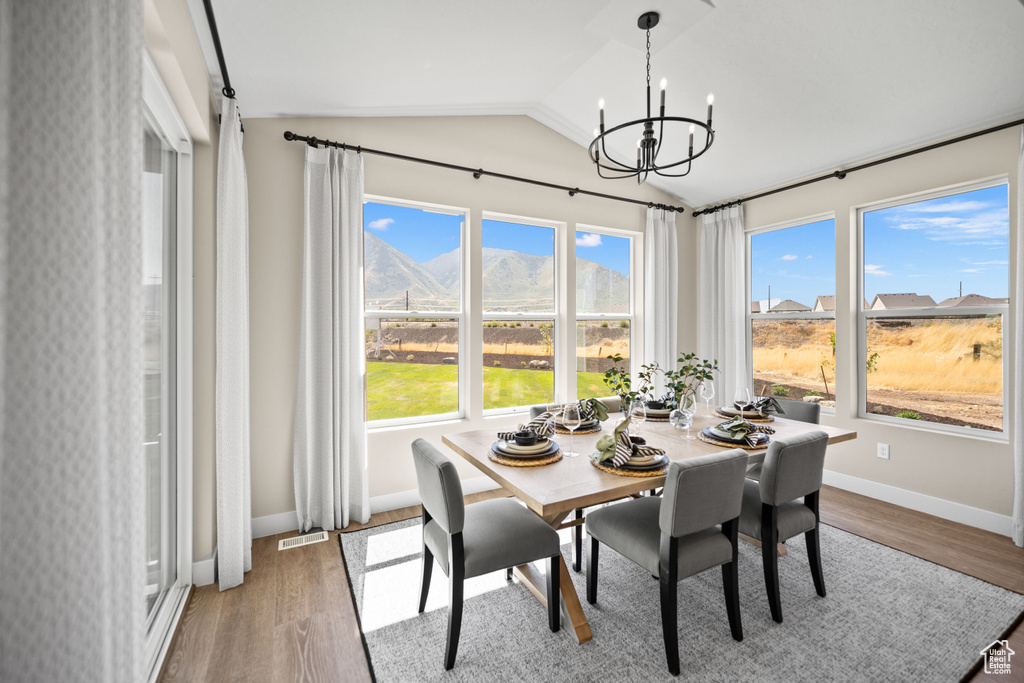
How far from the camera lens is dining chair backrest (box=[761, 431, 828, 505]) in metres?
1.95

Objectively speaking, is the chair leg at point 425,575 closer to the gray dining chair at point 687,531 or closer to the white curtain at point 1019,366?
the gray dining chair at point 687,531

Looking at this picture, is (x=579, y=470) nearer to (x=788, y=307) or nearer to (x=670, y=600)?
(x=670, y=600)

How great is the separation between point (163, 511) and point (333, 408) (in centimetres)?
102

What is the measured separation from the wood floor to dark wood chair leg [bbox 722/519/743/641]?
2.77 ft

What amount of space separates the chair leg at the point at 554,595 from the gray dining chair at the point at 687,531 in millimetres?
278

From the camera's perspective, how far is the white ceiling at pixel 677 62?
7.30ft

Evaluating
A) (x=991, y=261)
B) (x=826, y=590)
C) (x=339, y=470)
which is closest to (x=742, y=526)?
(x=826, y=590)

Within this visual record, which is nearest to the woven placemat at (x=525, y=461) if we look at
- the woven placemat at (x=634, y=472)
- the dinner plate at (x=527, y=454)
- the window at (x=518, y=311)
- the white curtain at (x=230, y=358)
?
the dinner plate at (x=527, y=454)

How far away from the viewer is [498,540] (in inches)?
71.6

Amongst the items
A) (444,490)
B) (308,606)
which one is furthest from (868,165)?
(308,606)

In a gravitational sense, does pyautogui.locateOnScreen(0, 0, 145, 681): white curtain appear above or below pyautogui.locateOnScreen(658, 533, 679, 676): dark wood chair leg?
above

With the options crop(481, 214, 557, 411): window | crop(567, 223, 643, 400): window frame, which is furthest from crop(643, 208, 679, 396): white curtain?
crop(481, 214, 557, 411): window

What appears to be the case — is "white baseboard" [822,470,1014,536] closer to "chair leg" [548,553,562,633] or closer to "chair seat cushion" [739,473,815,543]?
"chair seat cushion" [739,473,815,543]

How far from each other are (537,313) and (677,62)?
2.10 m
